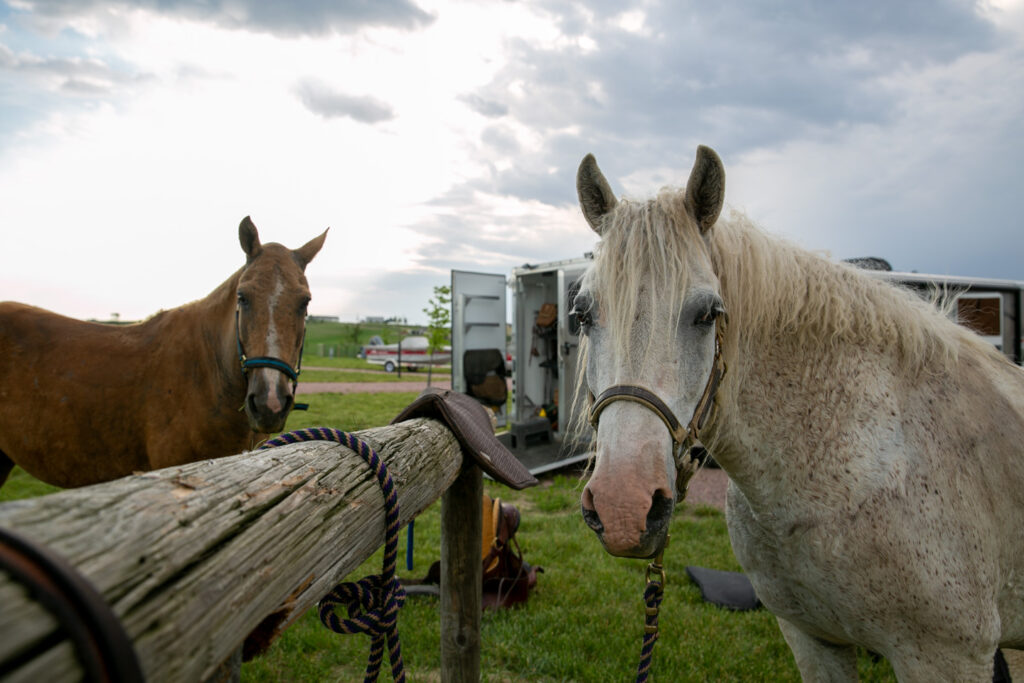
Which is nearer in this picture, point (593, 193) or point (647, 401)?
point (647, 401)

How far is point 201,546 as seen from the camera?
2.51ft

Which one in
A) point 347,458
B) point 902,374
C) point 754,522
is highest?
point 902,374

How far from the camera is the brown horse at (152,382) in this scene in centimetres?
331

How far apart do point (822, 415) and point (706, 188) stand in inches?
36.1

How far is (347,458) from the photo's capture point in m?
1.35

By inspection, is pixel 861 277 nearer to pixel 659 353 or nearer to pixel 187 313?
pixel 659 353

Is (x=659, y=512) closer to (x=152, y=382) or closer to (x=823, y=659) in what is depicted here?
(x=823, y=659)

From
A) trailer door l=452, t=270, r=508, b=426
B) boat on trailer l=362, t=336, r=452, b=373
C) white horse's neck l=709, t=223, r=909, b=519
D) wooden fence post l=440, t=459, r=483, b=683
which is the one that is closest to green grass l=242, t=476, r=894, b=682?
Answer: wooden fence post l=440, t=459, r=483, b=683

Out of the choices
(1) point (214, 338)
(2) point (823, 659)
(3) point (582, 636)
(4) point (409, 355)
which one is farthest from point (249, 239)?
(4) point (409, 355)

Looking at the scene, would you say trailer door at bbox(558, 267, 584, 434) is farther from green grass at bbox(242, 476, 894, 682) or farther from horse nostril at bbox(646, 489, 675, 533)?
horse nostril at bbox(646, 489, 675, 533)

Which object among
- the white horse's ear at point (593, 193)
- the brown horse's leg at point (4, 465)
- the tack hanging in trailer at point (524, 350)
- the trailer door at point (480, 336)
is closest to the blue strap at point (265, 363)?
the white horse's ear at point (593, 193)

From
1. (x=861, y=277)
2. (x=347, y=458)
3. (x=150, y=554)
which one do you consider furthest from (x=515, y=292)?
(x=150, y=554)

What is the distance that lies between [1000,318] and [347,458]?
10863mm

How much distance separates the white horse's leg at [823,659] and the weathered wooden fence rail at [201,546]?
1.98 m
